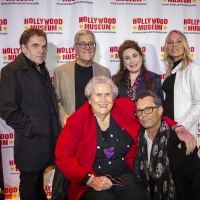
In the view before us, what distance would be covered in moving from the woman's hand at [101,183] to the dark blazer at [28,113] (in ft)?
1.82

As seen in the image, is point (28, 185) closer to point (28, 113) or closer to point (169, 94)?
point (28, 113)

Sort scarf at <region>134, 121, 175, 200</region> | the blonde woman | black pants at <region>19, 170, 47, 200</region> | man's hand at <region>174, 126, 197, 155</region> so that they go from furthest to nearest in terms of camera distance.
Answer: the blonde woman, black pants at <region>19, 170, 47, 200</region>, scarf at <region>134, 121, 175, 200</region>, man's hand at <region>174, 126, 197, 155</region>

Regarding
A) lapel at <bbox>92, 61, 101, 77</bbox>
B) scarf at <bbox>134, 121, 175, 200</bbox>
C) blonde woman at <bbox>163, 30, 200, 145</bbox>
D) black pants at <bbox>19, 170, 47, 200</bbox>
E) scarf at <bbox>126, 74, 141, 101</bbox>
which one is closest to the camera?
scarf at <bbox>134, 121, 175, 200</bbox>

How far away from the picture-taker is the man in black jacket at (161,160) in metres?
1.81

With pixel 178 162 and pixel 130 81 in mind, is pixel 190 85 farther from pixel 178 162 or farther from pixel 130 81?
pixel 178 162

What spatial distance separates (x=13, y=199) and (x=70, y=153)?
6.46ft

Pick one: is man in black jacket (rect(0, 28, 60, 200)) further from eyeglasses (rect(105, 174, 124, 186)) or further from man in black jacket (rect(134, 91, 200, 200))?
man in black jacket (rect(134, 91, 200, 200))

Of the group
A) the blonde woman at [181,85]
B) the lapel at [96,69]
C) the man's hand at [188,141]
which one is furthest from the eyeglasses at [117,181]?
the lapel at [96,69]

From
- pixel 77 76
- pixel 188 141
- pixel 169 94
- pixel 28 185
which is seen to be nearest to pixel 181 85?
pixel 169 94

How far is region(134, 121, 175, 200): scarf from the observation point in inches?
73.9

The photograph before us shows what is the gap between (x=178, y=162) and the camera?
1.81 metres

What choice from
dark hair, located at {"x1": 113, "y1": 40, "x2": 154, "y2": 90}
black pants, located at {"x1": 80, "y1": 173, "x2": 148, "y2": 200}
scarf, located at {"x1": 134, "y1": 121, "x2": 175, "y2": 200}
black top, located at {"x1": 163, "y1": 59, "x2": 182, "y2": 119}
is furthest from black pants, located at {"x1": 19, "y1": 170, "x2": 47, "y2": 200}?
black top, located at {"x1": 163, "y1": 59, "x2": 182, "y2": 119}

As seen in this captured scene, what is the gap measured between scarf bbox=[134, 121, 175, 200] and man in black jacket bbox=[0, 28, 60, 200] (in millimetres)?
831

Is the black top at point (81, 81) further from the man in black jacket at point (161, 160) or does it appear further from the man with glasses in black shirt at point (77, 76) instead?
the man in black jacket at point (161, 160)
